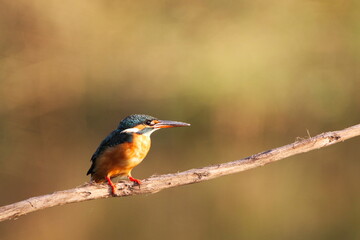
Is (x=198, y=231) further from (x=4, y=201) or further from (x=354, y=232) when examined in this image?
(x=4, y=201)

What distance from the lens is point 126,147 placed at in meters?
3.24

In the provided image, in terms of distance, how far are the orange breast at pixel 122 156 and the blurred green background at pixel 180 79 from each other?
4.36 metres

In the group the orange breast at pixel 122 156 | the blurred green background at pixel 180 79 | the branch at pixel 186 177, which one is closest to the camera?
the branch at pixel 186 177

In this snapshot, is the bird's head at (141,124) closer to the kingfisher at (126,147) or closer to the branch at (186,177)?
the kingfisher at (126,147)

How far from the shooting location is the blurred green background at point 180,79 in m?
8.85

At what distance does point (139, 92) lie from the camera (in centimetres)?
962

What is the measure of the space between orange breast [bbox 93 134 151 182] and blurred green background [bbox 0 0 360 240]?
436 cm

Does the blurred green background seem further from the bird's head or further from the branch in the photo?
the branch

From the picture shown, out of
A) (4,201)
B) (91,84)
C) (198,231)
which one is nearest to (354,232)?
(198,231)

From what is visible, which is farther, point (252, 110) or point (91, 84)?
point (91, 84)

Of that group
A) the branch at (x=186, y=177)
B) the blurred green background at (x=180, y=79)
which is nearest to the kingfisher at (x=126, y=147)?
the branch at (x=186, y=177)

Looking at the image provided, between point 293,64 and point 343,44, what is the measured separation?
1.29 meters

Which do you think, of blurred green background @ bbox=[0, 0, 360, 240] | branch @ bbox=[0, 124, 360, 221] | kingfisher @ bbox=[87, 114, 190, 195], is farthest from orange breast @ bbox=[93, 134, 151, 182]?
blurred green background @ bbox=[0, 0, 360, 240]

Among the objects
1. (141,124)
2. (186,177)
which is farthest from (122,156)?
(186,177)
